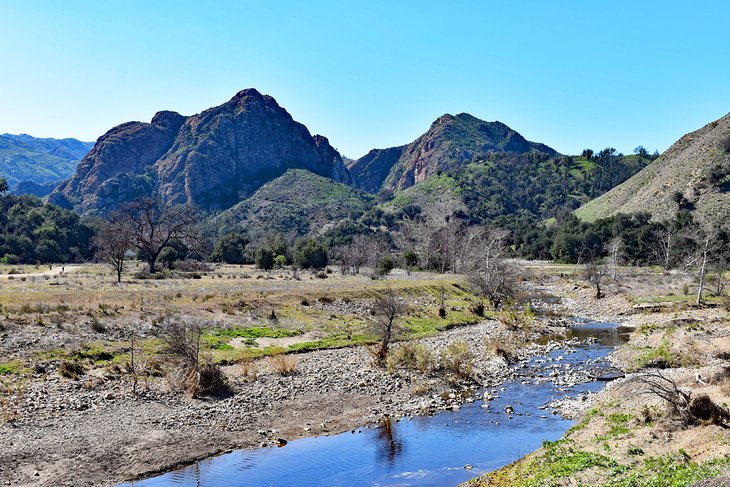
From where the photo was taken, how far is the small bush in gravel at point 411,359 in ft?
102

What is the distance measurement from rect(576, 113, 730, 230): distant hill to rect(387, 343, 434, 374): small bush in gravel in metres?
90.4

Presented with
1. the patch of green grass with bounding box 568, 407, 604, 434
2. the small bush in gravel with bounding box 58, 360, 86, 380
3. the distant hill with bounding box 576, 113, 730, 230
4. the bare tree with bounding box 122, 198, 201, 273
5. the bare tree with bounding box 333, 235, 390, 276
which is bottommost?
the patch of green grass with bounding box 568, 407, 604, 434

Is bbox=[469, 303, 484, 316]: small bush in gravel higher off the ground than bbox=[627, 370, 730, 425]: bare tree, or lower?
lower

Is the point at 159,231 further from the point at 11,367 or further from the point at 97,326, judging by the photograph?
the point at 11,367

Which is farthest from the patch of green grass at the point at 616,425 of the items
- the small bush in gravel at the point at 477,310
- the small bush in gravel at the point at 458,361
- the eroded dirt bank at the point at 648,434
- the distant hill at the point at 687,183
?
the distant hill at the point at 687,183

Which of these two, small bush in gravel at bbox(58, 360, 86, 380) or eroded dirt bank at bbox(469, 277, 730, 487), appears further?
small bush in gravel at bbox(58, 360, 86, 380)

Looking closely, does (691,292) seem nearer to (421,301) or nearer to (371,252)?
(421,301)

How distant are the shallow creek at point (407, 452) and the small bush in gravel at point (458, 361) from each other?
3174 mm

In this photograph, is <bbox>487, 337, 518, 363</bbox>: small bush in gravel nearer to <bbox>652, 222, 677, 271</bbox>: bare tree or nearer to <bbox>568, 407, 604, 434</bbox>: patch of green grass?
<bbox>568, 407, 604, 434</bbox>: patch of green grass

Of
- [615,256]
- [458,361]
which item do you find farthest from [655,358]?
[615,256]

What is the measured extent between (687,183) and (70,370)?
125 metres

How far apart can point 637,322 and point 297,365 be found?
31926 millimetres

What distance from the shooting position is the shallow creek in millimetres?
17453

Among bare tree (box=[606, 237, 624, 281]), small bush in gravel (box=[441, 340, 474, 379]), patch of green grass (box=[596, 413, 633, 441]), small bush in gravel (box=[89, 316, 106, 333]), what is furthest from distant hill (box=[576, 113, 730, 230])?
small bush in gravel (box=[89, 316, 106, 333])
